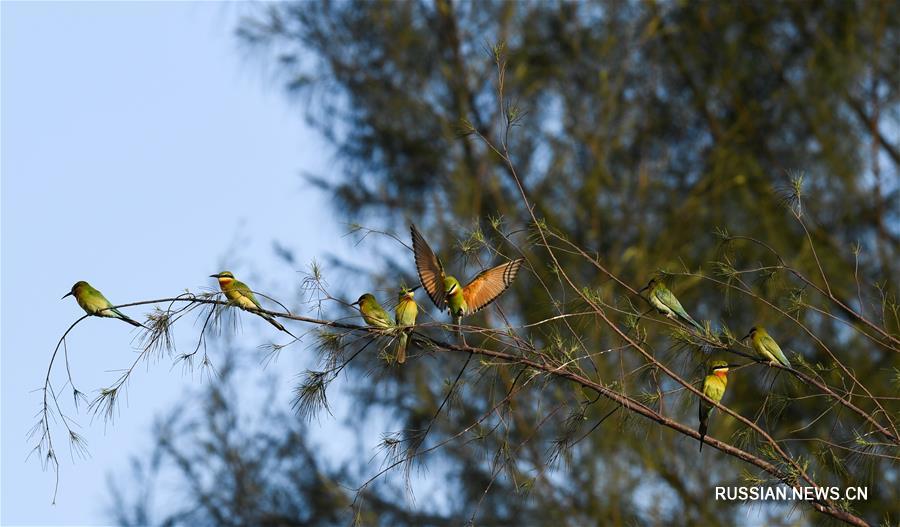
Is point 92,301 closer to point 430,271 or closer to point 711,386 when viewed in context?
point 430,271

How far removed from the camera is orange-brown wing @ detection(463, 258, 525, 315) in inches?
185

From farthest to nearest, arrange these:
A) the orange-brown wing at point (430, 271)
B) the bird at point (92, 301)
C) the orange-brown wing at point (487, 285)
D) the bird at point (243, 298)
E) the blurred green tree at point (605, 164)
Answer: the blurred green tree at point (605, 164), the orange-brown wing at point (487, 285), the orange-brown wing at point (430, 271), the bird at point (92, 301), the bird at point (243, 298)

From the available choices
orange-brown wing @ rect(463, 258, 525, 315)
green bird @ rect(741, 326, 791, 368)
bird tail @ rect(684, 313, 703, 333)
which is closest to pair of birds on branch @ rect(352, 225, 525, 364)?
orange-brown wing @ rect(463, 258, 525, 315)

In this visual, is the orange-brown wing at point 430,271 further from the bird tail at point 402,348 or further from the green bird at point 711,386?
the green bird at point 711,386

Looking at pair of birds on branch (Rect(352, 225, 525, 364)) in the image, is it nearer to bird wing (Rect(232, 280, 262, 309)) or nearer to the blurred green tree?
bird wing (Rect(232, 280, 262, 309))

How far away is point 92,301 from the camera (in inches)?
171

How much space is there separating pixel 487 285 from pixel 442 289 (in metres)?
0.31

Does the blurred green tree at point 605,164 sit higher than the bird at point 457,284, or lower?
higher

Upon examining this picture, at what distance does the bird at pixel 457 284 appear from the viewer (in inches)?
175

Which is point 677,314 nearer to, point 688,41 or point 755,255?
point 755,255

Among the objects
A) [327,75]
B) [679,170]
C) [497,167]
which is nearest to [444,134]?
[497,167]

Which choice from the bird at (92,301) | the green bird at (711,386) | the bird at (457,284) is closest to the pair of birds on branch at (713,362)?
the green bird at (711,386)

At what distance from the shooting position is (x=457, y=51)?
11039 millimetres

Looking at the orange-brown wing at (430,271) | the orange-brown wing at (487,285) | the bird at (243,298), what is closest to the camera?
the bird at (243,298)
